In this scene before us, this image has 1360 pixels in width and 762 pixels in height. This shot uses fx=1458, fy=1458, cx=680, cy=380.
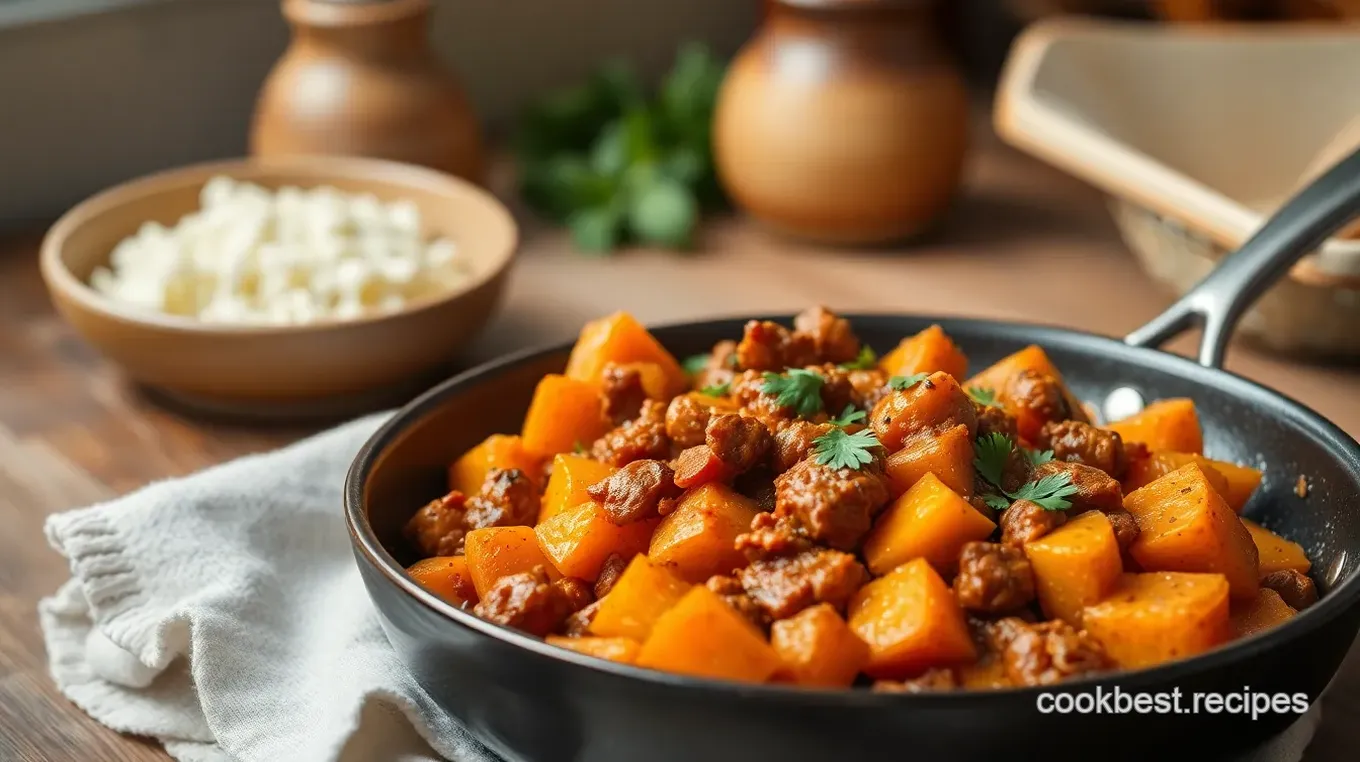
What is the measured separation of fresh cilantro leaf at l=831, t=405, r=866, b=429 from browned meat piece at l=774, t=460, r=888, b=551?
0.12 m

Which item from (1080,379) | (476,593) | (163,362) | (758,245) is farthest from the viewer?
(758,245)

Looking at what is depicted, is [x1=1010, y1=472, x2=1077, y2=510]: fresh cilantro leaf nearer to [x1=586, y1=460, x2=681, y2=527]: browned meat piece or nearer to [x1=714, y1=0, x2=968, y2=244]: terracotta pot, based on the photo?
[x1=586, y1=460, x2=681, y2=527]: browned meat piece

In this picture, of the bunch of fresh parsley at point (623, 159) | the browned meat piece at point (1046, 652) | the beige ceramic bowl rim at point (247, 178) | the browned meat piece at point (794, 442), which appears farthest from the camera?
the bunch of fresh parsley at point (623, 159)

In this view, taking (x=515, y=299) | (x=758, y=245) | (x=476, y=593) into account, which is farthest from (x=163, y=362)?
(x=758, y=245)

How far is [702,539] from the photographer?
1.22 m

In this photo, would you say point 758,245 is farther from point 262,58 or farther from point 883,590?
point 883,590

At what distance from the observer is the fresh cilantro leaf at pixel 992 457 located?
51.6 inches

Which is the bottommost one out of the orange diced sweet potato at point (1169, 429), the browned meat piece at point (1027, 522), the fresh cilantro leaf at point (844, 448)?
the orange diced sweet potato at point (1169, 429)

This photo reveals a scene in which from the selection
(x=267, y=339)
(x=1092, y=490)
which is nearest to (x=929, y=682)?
(x=1092, y=490)

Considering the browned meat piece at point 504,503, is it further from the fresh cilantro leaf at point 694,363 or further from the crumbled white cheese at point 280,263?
the crumbled white cheese at point 280,263

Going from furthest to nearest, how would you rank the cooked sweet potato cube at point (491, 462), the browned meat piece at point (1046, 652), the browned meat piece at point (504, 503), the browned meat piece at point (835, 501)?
the cooked sweet potato cube at point (491, 462)
the browned meat piece at point (504, 503)
the browned meat piece at point (835, 501)
the browned meat piece at point (1046, 652)

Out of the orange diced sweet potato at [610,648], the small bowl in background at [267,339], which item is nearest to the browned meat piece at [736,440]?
the orange diced sweet potato at [610,648]

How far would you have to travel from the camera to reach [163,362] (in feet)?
6.55

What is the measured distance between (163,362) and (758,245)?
3.86ft
